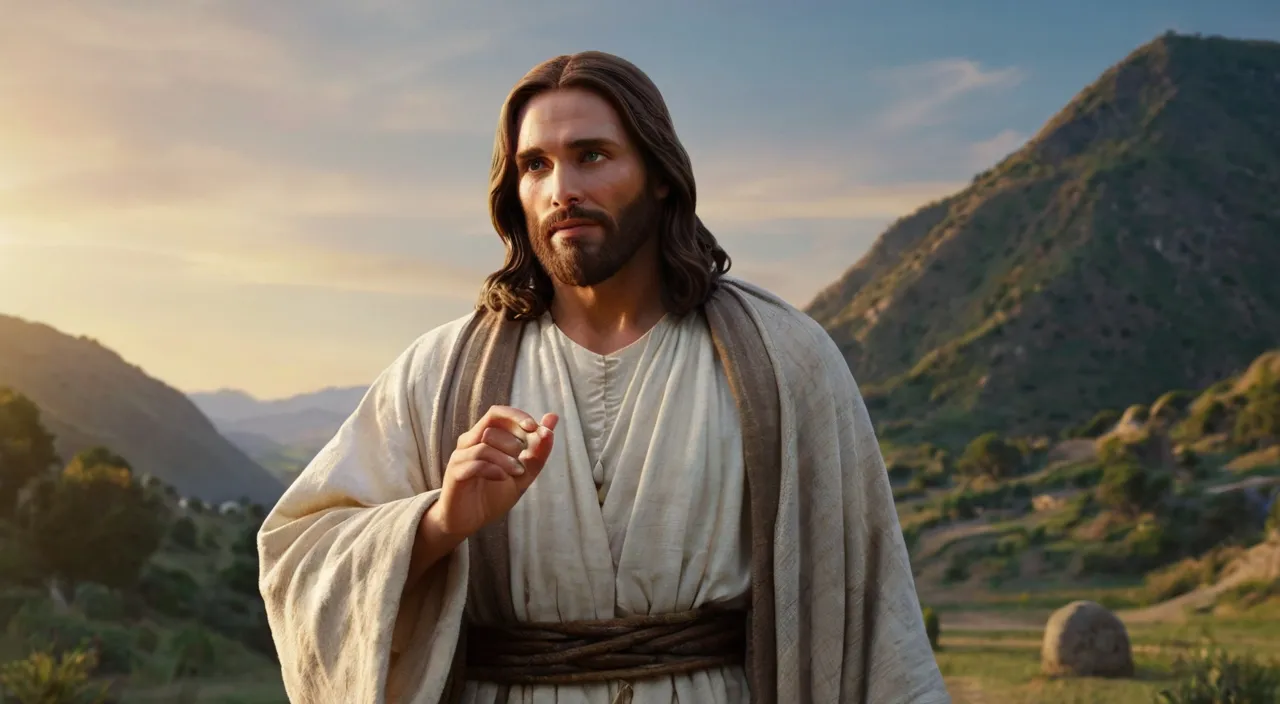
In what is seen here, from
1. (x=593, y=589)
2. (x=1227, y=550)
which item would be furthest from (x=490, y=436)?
(x=1227, y=550)

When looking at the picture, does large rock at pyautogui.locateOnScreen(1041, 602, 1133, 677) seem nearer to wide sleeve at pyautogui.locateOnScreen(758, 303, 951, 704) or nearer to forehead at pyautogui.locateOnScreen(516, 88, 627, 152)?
wide sleeve at pyautogui.locateOnScreen(758, 303, 951, 704)

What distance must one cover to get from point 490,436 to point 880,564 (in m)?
1.12

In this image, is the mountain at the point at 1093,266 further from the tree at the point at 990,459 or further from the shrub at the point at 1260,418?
the shrub at the point at 1260,418

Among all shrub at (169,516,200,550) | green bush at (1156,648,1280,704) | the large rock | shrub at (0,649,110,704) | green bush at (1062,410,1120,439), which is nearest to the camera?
green bush at (1156,648,1280,704)

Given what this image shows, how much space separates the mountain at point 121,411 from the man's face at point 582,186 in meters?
66.0

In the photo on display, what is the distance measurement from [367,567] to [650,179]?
114 cm

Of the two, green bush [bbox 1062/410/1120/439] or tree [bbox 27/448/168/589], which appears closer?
tree [bbox 27/448/168/589]

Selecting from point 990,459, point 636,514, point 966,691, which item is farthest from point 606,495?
point 990,459

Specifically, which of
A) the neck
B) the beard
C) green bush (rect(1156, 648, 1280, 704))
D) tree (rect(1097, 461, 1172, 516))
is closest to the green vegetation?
green bush (rect(1156, 648, 1280, 704))

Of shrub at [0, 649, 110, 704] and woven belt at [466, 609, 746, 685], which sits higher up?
woven belt at [466, 609, 746, 685]

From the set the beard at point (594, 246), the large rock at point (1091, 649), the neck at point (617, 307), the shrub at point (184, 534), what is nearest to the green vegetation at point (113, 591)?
the shrub at point (184, 534)

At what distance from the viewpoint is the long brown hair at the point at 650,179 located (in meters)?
3.12

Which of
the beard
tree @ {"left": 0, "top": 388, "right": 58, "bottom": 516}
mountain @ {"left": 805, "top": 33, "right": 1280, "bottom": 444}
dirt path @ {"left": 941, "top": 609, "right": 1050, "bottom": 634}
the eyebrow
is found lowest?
dirt path @ {"left": 941, "top": 609, "right": 1050, "bottom": 634}

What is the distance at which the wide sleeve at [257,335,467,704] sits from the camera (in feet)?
9.27
